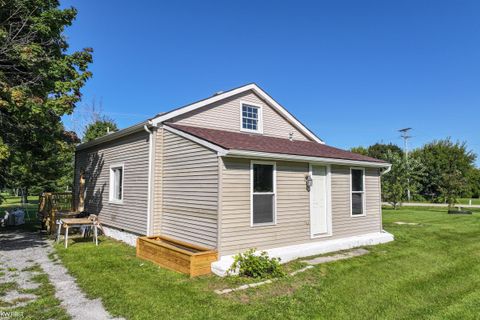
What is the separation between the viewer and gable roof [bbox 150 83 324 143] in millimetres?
9355

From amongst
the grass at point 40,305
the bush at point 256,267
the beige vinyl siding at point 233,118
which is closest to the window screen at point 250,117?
the beige vinyl siding at point 233,118

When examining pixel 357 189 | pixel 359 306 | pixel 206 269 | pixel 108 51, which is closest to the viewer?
pixel 359 306

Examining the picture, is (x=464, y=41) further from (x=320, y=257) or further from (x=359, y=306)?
(x=359, y=306)

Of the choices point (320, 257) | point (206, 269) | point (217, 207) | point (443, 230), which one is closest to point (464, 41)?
point (443, 230)

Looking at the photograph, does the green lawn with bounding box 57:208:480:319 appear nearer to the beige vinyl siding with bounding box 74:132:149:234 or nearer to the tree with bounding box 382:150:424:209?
the beige vinyl siding with bounding box 74:132:149:234

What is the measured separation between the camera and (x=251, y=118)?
1159 centimetres

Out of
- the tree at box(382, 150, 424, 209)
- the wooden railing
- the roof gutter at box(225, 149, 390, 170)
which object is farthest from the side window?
the tree at box(382, 150, 424, 209)

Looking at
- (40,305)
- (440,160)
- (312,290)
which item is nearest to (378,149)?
(440,160)

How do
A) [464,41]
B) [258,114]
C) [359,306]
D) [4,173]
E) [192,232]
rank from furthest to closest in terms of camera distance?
1. [4,173]
2. [464,41]
3. [258,114]
4. [192,232]
5. [359,306]

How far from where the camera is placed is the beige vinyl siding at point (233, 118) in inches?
401

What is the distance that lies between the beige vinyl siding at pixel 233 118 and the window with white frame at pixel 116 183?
3255 millimetres

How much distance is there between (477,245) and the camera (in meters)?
9.98

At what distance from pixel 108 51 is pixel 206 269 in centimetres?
1588

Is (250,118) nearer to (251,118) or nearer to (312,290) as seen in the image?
(251,118)
